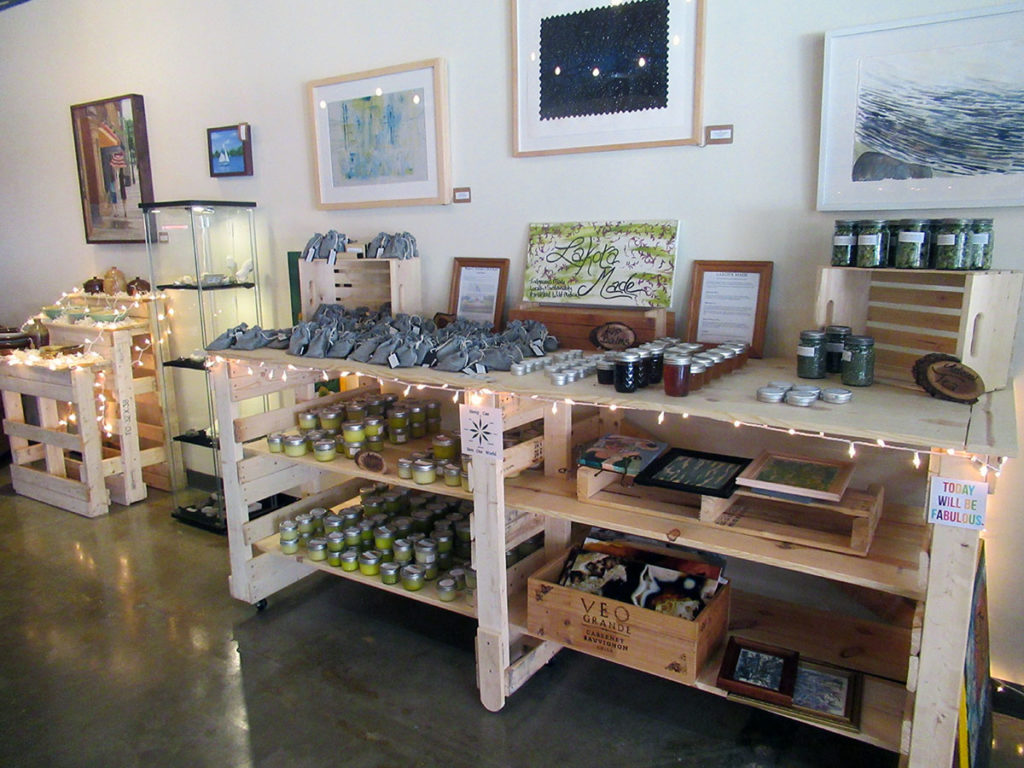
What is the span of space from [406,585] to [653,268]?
4.33 ft

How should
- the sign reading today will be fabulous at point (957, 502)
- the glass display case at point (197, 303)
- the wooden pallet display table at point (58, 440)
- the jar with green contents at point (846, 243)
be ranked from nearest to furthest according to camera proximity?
the sign reading today will be fabulous at point (957, 502) → the jar with green contents at point (846, 243) → the glass display case at point (197, 303) → the wooden pallet display table at point (58, 440)

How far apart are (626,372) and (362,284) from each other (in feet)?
5.06

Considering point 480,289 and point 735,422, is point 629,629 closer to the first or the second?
point 735,422

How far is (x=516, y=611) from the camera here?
2256mm

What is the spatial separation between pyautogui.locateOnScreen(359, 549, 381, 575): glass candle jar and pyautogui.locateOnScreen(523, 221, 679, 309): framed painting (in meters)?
1.05

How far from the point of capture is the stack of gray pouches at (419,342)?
7.06 feet

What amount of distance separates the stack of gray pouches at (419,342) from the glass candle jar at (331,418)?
35 cm

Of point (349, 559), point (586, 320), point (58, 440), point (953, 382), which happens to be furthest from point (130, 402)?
point (953, 382)

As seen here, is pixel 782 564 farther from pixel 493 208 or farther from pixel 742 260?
pixel 493 208

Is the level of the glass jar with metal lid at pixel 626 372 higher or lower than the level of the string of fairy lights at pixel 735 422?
higher

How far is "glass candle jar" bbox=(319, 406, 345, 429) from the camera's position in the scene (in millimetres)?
2748

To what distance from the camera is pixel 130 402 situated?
391 centimetres

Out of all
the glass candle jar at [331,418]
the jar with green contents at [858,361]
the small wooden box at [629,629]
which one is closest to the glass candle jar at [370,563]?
the glass candle jar at [331,418]

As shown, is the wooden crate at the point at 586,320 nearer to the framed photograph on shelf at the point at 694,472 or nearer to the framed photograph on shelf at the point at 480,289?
the framed photograph on shelf at the point at 480,289
